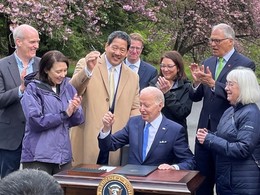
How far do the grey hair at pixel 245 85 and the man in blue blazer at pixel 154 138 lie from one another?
59 centimetres

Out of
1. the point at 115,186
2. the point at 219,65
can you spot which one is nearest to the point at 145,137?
the point at 115,186

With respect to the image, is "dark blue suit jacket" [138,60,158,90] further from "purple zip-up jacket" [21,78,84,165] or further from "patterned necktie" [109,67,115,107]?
Result: "purple zip-up jacket" [21,78,84,165]

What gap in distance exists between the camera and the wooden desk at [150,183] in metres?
4.05

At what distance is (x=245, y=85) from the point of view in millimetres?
4652

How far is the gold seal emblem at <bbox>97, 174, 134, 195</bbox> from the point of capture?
13.0 feet

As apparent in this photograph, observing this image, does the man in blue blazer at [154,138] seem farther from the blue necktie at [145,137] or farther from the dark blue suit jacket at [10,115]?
the dark blue suit jacket at [10,115]

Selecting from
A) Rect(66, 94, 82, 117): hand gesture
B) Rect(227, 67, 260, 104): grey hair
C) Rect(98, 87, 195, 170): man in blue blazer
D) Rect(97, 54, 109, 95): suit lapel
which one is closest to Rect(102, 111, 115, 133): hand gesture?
Rect(98, 87, 195, 170): man in blue blazer

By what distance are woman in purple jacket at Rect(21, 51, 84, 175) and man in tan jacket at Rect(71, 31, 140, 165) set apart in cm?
43

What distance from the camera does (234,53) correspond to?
5.48m

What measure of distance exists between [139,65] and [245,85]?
76.3 inches

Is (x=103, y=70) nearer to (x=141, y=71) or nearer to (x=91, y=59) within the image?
(x=91, y=59)

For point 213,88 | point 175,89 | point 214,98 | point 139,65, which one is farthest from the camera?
point 139,65

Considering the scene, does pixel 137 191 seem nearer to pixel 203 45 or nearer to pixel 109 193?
pixel 109 193

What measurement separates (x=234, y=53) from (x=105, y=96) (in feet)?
4.09
